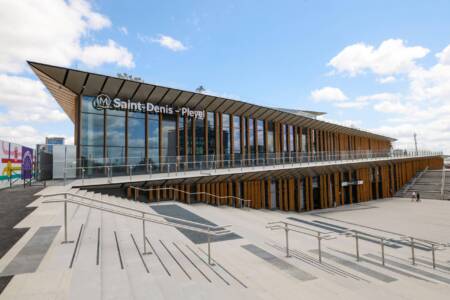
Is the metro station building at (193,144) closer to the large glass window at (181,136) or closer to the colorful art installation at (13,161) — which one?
the large glass window at (181,136)

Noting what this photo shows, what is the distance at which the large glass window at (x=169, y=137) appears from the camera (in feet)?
64.8

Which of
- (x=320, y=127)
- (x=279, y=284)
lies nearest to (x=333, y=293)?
(x=279, y=284)

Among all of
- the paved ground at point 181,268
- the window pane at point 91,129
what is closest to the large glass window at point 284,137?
the window pane at point 91,129

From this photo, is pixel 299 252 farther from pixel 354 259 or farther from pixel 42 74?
pixel 42 74

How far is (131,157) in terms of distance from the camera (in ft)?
60.0

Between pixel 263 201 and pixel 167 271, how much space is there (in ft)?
65.2

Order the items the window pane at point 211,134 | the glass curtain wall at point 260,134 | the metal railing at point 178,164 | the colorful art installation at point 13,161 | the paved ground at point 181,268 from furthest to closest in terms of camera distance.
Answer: the glass curtain wall at point 260,134, the window pane at point 211,134, the metal railing at point 178,164, the colorful art installation at point 13,161, the paved ground at point 181,268

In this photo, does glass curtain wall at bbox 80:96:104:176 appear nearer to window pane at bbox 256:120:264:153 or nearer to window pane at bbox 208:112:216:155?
window pane at bbox 208:112:216:155

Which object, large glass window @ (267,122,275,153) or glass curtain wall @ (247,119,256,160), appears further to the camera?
large glass window @ (267,122,275,153)

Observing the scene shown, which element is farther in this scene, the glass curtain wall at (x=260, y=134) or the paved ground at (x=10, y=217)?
the glass curtain wall at (x=260, y=134)

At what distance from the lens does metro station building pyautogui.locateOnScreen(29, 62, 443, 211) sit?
16.5 m

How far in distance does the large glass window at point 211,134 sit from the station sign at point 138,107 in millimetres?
911

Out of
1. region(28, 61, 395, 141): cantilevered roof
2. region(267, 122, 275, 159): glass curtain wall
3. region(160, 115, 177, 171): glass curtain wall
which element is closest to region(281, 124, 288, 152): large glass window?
region(267, 122, 275, 159): glass curtain wall

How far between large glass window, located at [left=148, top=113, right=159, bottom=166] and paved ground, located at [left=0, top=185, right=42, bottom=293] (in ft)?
26.9
